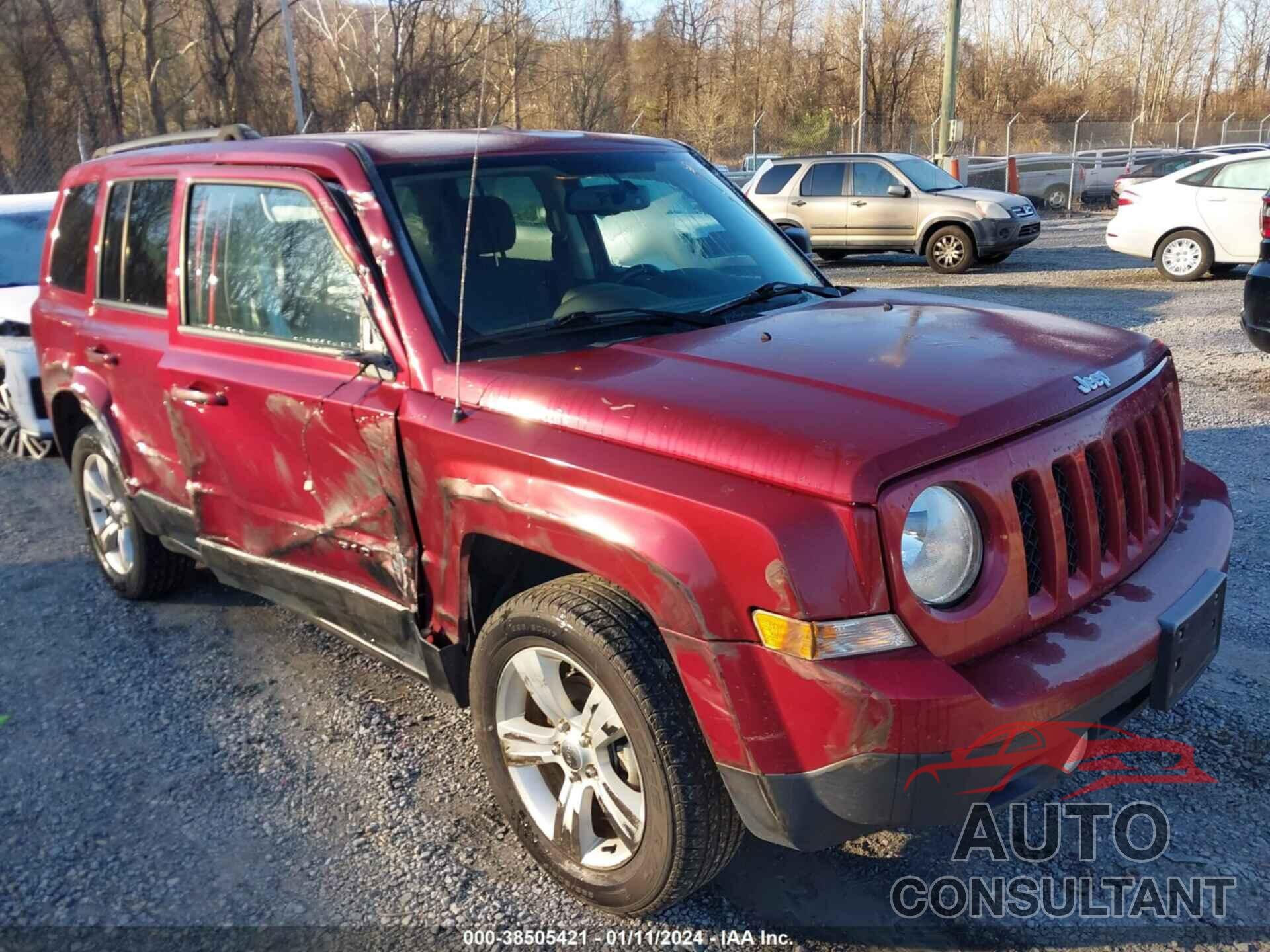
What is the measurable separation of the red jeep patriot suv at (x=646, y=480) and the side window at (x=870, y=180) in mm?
12603

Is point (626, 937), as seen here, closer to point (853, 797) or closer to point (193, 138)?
point (853, 797)

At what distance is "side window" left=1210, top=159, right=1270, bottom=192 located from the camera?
41.2 ft

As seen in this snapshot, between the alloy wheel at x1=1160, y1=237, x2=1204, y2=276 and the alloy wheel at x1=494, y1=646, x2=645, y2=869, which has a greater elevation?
the alloy wheel at x1=1160, y1=237, x2=1204, y2=276

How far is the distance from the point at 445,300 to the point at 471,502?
683 mm

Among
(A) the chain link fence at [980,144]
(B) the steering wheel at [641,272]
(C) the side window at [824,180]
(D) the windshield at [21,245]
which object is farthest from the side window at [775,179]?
(B) the steering wheel at [641,272]

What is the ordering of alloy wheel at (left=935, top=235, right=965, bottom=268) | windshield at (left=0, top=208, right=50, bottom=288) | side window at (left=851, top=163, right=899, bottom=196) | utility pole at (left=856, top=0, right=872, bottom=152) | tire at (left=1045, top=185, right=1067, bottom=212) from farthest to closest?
utility pole at (left=856, top=0, right=872, bottom=152)
tire at (left=1045, top=185, right=1067, bottom=212)
side window at (left=851, top=163, right=899, bottom=196)
alloy wheel at (left=935, top=235, right=965, bottom=268)
windshield at (left=0, top=208, right=50, bottom=288)

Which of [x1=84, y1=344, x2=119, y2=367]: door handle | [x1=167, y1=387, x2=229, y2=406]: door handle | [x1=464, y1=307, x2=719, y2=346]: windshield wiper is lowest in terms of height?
[x1=167, y1=387, x2=229, y2=406]: door handle

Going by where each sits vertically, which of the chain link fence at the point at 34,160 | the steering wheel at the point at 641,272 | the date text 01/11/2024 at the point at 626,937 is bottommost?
the date text 01/11/2024 at the point at 626,937

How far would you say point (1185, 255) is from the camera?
535 inches

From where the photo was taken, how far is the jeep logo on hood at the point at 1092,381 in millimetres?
2734

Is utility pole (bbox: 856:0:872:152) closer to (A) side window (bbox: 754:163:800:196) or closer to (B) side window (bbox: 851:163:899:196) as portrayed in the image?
(A) side window (bbox: 754:163:800:196)

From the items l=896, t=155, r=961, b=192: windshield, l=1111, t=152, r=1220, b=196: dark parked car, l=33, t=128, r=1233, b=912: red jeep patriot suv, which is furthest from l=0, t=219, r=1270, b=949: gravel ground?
l=1111, t=152, r=1220, b=196: dark parked car

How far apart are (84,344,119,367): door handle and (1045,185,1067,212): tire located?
→ 24.6 metres

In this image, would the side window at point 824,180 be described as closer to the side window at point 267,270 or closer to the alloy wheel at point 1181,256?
the alloy wheel at point 1181,256
